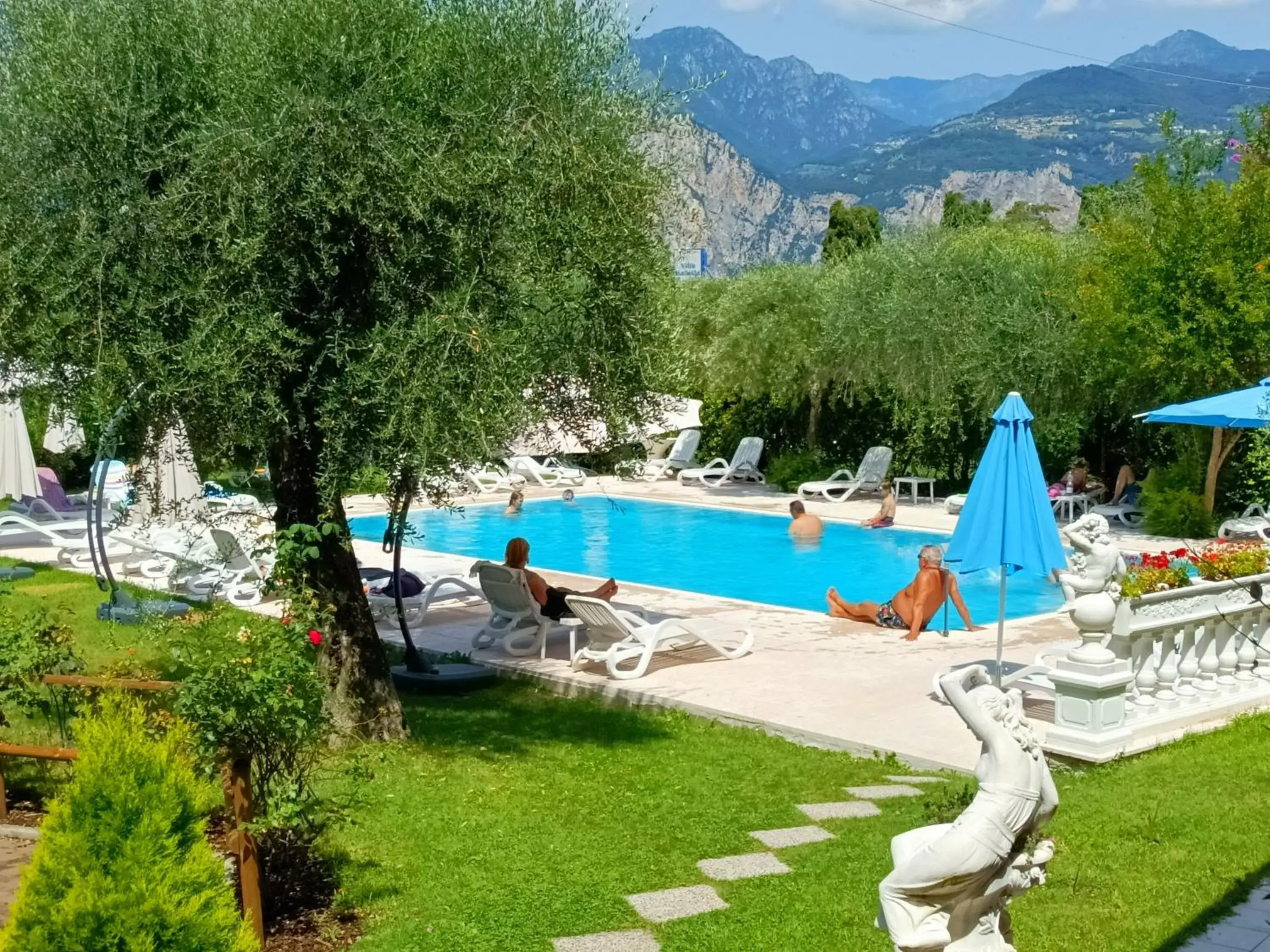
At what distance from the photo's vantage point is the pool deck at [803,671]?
869 centimetres

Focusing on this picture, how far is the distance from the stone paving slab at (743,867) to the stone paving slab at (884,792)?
129 cm

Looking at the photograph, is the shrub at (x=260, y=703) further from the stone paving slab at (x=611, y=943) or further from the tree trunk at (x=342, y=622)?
the tree trunk at (x=342, y=622)

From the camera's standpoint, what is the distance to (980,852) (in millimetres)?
3350

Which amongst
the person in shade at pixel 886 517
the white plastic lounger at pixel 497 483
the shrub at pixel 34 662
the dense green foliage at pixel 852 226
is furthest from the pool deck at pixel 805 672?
the dense green foliage at pixel 852 226

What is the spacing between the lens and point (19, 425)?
17547 millimetres

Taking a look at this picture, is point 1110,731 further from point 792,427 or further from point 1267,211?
point 792,427

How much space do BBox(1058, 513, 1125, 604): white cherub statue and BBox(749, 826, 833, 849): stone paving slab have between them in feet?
9.47

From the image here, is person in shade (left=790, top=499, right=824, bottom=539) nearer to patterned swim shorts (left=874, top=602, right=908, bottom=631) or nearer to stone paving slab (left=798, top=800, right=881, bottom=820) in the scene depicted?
patterned swim shorts (left=874, top=602, right=908, bottom=631)

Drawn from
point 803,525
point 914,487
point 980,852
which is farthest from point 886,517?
point 980,852

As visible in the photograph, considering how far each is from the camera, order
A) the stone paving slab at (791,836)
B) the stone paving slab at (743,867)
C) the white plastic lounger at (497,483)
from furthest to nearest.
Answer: the white plastic lounger at (497,483) → the stone paving slab at (791,836) → the stone paving slab at (743,867)

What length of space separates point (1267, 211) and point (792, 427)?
1171cm

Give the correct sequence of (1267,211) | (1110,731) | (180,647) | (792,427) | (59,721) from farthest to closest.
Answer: (792,427) < (1267,211) < (1110,731) < (59,721) < (180,647)

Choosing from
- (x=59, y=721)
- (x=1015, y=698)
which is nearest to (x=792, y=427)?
(x=59, y=721)

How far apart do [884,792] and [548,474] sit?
20.6 m
